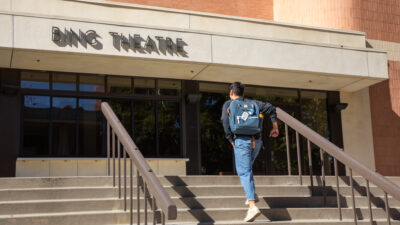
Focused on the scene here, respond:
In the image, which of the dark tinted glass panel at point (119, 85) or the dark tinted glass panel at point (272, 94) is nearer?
the dark tinted glass panel at point (119, 85)

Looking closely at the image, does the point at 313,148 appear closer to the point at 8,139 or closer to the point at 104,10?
the point at 104,10

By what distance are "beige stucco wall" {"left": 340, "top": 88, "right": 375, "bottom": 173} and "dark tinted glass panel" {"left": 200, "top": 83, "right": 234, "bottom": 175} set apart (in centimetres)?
333

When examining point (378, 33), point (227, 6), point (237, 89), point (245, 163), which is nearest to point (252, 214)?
point (245, 163)

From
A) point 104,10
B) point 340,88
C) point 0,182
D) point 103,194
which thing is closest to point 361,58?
point 340,88

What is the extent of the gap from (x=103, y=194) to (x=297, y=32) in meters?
7.96

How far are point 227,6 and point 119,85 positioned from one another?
417 cm

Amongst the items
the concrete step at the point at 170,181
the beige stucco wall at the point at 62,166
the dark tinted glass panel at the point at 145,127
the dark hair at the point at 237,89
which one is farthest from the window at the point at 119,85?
the dark hair at the point at 237,89

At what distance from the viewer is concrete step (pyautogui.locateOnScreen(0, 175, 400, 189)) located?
263 inches

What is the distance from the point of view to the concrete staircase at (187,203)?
238 inches

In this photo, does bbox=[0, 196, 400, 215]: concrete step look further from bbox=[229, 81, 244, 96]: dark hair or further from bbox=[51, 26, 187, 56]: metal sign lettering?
bbox=[51, 26, 187, 56]: metal sign lettering

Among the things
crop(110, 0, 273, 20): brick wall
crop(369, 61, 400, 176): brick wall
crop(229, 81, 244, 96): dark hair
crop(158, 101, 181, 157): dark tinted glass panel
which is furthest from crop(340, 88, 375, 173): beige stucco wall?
crop(229, 81, 244, 96): dark hair

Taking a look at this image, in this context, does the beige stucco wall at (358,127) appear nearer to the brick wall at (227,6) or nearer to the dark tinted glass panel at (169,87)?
the brick wall at (227,6)

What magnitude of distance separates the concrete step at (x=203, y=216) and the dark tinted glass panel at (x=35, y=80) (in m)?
5.92

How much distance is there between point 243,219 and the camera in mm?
6500
